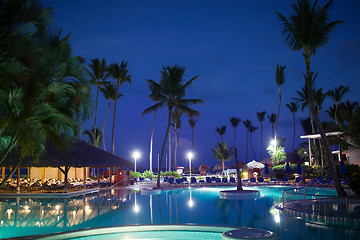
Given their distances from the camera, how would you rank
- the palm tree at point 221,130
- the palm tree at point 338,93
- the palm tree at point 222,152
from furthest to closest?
the palm tree at point 221,130, the palm tree at point 222,152, the palm tree at point 338,93

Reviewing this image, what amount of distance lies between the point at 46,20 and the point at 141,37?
132ft

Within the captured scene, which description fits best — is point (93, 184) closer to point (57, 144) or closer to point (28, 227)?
point (28, 227)

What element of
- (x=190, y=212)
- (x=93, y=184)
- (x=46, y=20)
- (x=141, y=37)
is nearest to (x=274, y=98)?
(x=141, y=37)

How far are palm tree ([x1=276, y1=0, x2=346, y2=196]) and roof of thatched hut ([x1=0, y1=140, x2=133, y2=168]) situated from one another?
14115 millimetres

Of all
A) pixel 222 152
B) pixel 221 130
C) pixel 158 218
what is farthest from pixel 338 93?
pixel 221 130

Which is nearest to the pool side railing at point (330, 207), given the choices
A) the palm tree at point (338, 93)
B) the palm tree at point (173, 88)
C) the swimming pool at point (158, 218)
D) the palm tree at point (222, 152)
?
the swimming pool at point (158, 218)

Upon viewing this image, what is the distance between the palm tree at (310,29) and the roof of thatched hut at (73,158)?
14.1 metres

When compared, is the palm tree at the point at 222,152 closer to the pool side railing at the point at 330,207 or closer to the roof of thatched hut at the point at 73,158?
the roof of thatched hut at the point at 73,158

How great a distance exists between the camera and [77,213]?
13.2m

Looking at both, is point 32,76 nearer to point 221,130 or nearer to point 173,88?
point 173,88

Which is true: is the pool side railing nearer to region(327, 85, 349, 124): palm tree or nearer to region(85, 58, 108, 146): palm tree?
region(85, 58, 108, 146): palm tree

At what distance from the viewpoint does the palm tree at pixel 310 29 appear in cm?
1544

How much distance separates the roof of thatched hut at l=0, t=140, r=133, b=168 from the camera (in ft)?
66.2

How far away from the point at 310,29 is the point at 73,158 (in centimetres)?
1692
